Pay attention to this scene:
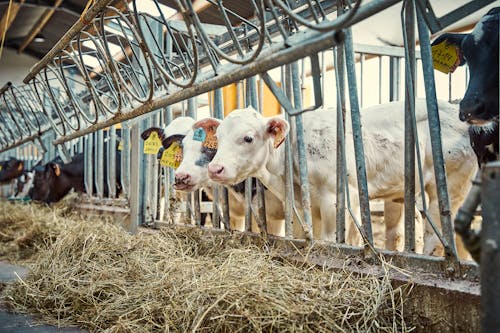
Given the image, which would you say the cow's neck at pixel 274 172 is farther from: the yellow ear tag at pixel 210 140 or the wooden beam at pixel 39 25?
the wooden beam at pixel 39 25

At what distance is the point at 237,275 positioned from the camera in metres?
2.39

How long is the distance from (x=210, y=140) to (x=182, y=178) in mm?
361

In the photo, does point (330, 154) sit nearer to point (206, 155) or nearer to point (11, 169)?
point (206, 155)

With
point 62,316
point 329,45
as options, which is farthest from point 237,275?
point 329,45

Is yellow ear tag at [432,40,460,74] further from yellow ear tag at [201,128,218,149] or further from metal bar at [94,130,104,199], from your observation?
metal bar at [94,130,104,199]

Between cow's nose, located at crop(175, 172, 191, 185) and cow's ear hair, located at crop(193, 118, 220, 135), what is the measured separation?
355 mm

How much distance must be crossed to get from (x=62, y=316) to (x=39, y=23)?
11890 mm

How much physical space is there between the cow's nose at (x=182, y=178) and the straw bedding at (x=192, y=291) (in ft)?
1.38

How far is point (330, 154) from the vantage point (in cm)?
364

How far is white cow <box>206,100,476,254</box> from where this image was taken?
3.49 metres

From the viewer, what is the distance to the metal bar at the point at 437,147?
2137 millimetres

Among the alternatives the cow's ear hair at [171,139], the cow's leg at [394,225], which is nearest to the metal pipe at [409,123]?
the cow's leg at [394,225]

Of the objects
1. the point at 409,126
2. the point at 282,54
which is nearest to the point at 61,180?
the point at 409,126

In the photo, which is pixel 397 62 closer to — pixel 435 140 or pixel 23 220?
pixel 435 140
